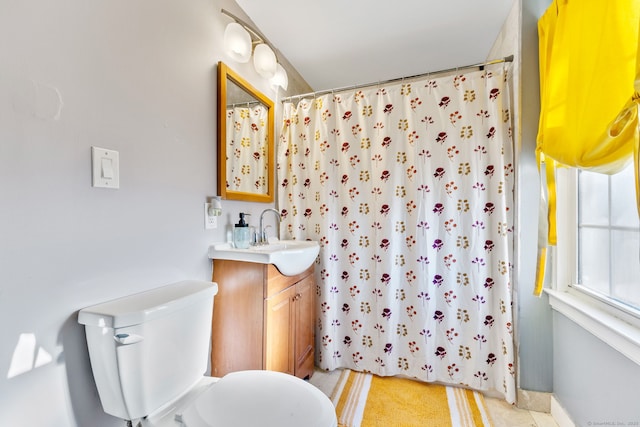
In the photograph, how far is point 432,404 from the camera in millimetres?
1521

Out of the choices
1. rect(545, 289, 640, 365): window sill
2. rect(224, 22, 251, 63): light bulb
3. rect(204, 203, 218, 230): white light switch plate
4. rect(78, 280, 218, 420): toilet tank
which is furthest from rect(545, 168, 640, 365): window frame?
rect(224, 22, 251, 63): light bulb

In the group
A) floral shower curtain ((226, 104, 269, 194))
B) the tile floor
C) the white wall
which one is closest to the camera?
the white wall

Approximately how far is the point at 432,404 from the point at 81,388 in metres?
1.62

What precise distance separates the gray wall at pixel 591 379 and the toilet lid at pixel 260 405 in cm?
102

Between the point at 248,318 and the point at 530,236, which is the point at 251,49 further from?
the point at 530,236

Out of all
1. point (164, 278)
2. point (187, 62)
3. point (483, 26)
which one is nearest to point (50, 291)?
point (164, 278)

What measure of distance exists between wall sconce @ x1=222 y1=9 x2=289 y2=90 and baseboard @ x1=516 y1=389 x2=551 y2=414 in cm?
230

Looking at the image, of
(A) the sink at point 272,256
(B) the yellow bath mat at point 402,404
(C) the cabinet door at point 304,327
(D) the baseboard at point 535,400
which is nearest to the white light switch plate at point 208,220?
(A) the sink at point 272,256

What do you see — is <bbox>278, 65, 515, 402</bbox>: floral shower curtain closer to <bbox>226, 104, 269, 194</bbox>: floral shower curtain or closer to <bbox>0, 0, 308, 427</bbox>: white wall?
<bbox>226, 104, 269, 194</bbox>: floral shower curtain

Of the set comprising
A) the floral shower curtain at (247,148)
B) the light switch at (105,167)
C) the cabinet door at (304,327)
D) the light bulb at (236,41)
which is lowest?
the cabinet door at (304,327)

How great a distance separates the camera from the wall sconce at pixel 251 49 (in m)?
1.40

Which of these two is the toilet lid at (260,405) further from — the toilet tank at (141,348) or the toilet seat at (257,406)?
the toilet tank at (141,348)

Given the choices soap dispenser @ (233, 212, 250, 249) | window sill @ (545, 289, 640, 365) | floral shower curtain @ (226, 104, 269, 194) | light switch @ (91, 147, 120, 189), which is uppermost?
floral shower curtain @ (226, 104, 269, 194)

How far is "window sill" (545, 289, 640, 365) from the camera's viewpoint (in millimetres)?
879
